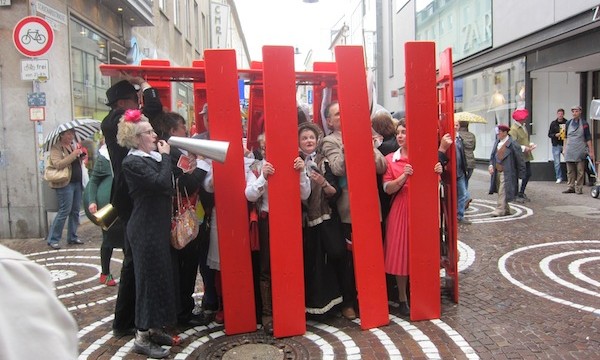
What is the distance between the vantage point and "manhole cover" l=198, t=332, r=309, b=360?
3.66 m

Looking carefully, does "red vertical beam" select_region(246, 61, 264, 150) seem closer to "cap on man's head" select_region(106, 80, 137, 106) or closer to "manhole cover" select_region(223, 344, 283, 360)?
"cap on man's head" select_region(106, 80, 137, 106)

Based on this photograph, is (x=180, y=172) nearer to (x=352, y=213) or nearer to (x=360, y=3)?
(x=352, y=213)

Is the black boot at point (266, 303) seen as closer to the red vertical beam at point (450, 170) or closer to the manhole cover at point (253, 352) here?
the manhole cover at point (253, 352)

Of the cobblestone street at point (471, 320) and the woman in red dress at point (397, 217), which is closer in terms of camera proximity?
the cobblestone street at point (471, 320)

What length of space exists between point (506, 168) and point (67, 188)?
24.0 ft

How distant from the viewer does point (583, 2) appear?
10484 mm

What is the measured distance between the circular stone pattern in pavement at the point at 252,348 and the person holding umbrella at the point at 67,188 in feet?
15.2

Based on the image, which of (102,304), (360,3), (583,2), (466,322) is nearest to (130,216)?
(102,304)

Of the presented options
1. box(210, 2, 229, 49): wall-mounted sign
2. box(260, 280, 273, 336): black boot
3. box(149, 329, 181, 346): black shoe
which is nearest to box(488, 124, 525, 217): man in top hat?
box(260, 280, 273, 336): black boot

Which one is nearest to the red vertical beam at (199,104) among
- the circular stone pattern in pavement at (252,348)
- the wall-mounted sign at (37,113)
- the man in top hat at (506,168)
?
the circular stone pattern in pavement at (252,348)

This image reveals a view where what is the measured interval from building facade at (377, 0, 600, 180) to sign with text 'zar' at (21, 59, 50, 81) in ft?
32.6

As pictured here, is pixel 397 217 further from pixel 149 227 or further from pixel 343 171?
pixel 149 227

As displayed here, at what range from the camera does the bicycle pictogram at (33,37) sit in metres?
7.20

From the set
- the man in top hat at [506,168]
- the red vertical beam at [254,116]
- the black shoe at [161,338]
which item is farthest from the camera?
the man in top hat at [506,168]
